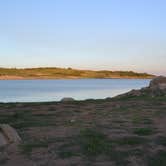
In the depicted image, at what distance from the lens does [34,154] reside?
6070 millimetres

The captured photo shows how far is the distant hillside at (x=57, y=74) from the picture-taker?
15875 centimetres

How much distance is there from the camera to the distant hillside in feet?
521

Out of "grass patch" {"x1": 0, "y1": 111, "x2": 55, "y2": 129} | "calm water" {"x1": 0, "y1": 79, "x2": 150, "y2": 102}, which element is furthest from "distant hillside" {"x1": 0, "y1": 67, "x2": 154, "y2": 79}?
"grass patch" {"x1": 0, "y1": 111, "x2": 55, "y2": 129}

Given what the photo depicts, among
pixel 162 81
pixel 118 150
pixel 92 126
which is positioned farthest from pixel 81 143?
pixel 162 81

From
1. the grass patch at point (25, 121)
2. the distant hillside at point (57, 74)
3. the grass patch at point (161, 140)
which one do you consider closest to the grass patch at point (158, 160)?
the grass patch at point (161, 140)

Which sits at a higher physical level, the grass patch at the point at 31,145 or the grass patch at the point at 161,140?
the grass patch at the point at 161,140

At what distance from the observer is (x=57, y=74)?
6668 inches

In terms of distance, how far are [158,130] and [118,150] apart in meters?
2.17

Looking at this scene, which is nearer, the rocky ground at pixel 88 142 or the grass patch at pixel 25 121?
the rocky ground at pixel 88 142

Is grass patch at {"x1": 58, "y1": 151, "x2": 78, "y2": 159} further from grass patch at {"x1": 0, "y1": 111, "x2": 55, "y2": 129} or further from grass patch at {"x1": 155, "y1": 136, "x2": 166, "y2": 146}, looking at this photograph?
grass patch at {"x1": 0, "y1": 111, "x2": 55, "y2": 129}

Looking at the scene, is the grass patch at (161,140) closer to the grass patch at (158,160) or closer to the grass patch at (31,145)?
the grass patch at (158,160)

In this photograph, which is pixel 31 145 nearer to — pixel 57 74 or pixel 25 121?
pixel 25 121

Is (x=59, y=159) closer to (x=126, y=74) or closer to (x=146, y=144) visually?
(x=146, y=144)

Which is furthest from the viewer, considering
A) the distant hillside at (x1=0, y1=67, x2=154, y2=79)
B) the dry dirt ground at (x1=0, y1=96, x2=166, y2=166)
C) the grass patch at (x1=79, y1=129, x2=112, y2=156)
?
the distant hillside at (x1=0, y1=67, x2=154, y2=79)
